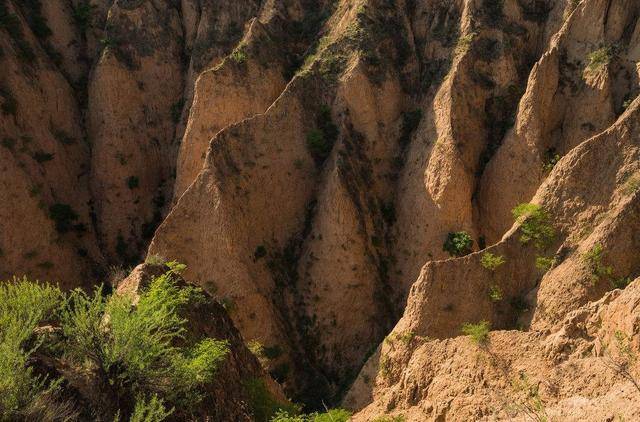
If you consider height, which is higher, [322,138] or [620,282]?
[322,138]

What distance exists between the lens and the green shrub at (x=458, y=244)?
25734 millimetres

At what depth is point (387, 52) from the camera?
32.3 meters

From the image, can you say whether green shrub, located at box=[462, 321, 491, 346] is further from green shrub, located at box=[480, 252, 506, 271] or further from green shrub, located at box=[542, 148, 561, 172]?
green shrub, located at box=[542, 148, 561, 172]

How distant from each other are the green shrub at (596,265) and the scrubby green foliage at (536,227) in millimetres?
1617

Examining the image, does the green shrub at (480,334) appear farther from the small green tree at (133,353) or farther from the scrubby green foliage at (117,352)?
the small green tree at (133,353)

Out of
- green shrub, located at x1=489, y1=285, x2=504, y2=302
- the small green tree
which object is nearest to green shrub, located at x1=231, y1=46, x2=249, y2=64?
green shrub, located at x1=489, y1=285, x2=504, y2=302

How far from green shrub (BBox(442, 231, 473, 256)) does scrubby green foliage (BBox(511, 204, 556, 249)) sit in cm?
477

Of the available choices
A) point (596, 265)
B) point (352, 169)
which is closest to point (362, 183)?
point (352, 169)

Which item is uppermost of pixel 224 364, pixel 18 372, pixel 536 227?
pixel 536 227

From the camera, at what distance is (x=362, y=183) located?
29.2 m

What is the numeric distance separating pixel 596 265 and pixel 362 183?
12683mm

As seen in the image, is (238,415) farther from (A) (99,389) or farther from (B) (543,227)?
(B) (543,227)

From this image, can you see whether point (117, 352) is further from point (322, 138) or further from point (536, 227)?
point (322, 138)

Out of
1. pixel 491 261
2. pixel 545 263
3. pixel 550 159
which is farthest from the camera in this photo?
pixel 550 159
